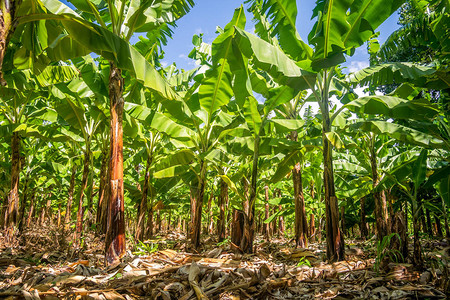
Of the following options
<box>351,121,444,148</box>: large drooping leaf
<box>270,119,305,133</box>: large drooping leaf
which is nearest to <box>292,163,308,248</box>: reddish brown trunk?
<box>270,119,305,133</box>: large drooping leaf

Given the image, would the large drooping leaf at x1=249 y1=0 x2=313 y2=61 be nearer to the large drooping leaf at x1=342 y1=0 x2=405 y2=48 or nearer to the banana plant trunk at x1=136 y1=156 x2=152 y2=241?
the large drooping leaf at x1=342 y1=0 x2=405 y2=48

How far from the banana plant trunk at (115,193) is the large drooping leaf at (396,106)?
12.0 feet

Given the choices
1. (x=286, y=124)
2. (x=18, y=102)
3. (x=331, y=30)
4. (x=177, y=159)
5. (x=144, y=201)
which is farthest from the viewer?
(x=18, y=102)

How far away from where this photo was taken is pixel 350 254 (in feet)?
15.5

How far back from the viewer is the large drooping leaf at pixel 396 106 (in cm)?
402

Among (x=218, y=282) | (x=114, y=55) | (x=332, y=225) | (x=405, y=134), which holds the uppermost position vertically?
(x=114, y=55)

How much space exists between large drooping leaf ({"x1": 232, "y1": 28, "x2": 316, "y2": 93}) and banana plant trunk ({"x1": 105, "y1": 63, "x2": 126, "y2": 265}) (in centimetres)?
203

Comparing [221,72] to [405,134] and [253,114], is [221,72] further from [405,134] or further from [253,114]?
[405,134]

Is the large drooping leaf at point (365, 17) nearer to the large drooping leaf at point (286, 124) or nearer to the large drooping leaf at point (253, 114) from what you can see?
the large drooping leaf at point (286, 124)

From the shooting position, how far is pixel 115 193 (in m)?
3.68

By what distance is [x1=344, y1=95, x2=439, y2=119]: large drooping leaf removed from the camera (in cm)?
402

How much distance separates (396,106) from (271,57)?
86.7 inches

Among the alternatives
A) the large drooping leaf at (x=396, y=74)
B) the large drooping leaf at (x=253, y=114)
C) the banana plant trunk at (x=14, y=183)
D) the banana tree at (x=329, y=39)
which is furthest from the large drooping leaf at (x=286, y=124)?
the banana plant trunk at (x=14, y=183)

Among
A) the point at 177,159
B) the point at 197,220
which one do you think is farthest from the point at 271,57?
the point at 197,220
